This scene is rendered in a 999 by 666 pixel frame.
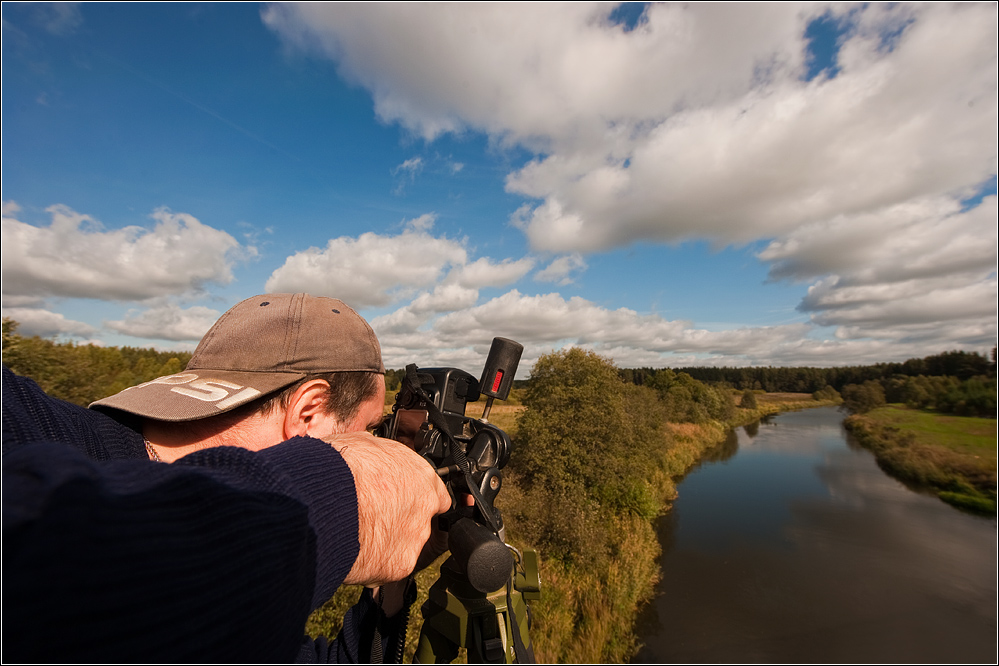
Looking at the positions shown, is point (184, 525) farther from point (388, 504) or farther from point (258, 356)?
point (258, 356)

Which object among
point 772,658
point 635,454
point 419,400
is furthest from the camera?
point 635,454

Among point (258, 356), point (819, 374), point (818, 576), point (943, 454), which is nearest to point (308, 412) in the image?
point (258, 356)

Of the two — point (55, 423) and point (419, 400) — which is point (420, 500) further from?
point (55, 423)

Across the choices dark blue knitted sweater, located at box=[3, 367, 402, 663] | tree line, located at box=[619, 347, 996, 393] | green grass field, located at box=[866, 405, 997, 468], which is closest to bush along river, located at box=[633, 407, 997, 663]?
green grass field, located at box=[866, 405, 997, 468]

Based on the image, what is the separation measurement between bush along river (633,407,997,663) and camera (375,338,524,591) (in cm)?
1572

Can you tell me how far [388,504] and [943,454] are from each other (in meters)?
54.2

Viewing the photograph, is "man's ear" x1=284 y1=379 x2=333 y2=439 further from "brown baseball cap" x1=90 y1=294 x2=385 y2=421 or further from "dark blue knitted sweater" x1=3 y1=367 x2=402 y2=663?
"dark blue knitted sweater" x1=3 y1=367 x2=402 y2=663

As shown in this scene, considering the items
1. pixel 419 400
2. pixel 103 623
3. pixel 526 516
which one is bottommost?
pixel 526 516

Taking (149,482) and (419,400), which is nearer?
(149,482)

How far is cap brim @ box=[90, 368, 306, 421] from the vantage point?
1.53m

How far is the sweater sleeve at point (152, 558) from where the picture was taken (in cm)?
50

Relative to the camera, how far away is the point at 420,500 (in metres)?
1.33

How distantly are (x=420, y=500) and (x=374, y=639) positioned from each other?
5.63 feet

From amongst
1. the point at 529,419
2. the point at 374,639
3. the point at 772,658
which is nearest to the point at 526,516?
the point at 529,419
